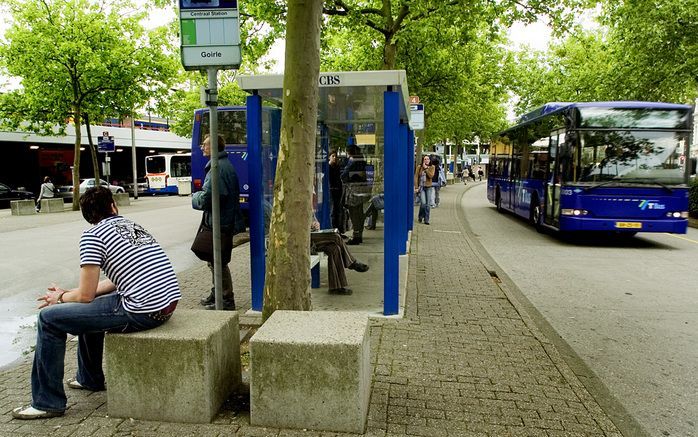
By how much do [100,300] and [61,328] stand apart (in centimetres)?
28

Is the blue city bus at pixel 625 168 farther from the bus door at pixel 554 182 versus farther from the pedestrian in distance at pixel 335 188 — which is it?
the pedestrian in distance at pixel 335 188

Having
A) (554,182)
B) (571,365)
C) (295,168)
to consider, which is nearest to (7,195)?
(554,182)

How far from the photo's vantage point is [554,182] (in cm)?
1252

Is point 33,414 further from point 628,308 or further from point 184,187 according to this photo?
point 184,187

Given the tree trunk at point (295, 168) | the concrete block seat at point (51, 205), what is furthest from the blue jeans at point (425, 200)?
the concrete block seat at point (51, 205)

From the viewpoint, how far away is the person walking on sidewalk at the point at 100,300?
3.31 meters

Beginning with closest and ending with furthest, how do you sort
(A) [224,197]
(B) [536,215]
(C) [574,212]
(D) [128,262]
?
(D) [128,262] → (A) [224,197] → (C) [574,212] → (B) [536,215]

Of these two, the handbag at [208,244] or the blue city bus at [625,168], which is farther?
the blue city bus at [625,168]

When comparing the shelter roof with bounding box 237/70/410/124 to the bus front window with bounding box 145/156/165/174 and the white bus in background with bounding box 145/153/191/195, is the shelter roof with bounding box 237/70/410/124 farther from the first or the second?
the bus front window with bounding box 145/156/165/174

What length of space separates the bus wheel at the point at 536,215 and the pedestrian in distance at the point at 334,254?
8412 millimetres

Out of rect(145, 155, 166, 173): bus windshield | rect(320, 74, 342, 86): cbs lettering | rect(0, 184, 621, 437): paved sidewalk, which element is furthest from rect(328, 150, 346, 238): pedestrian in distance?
rect(145, 155, 166, 173): bus windshield

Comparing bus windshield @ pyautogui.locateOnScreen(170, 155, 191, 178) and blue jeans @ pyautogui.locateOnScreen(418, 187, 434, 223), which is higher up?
bus windshield @ pyautogui.locateOnScreen(170, 155, 191, 178)

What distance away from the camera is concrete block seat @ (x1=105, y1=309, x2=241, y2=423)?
10.8ft

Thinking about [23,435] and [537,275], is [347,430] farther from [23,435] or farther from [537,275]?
[537,275]
